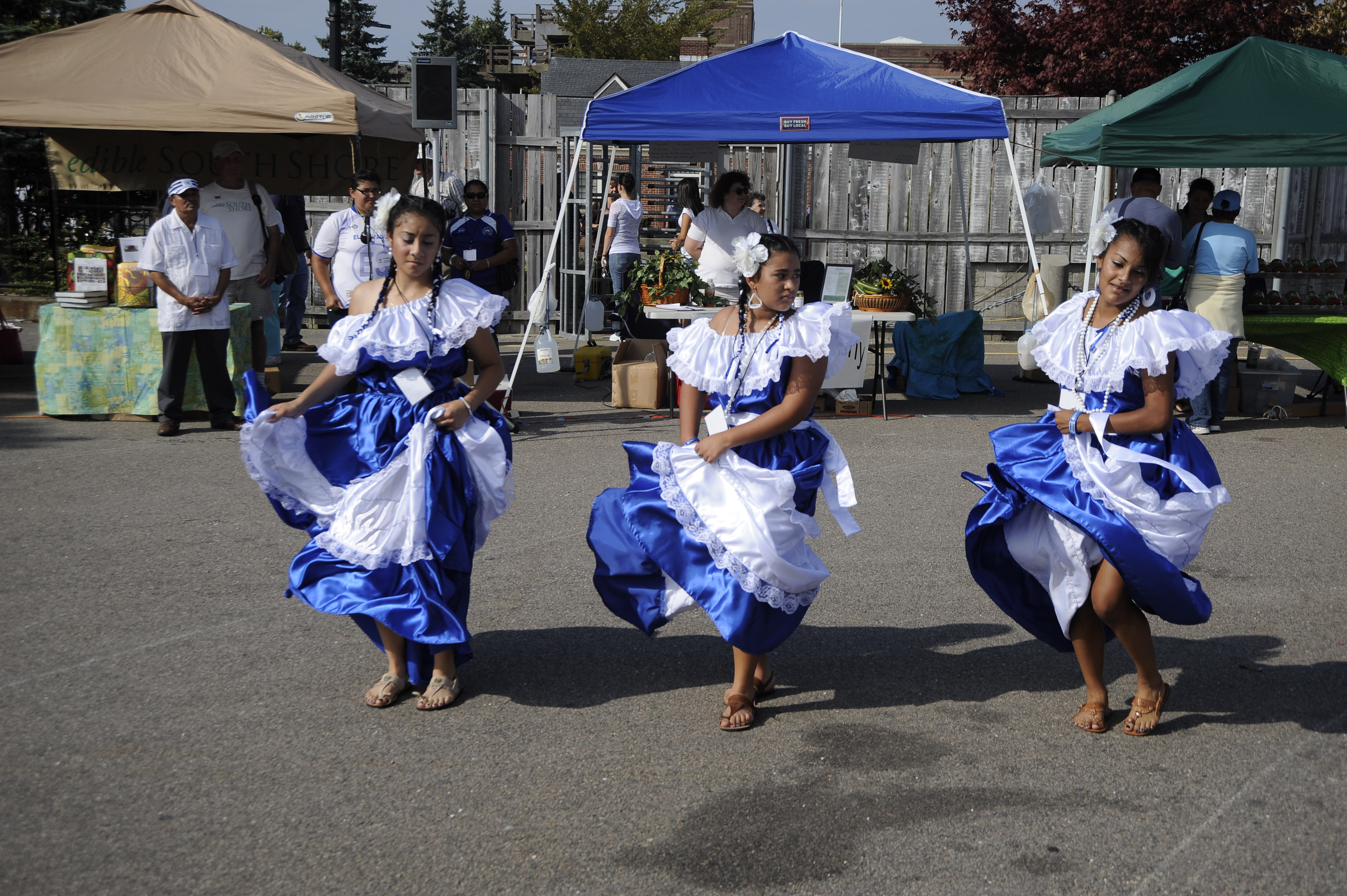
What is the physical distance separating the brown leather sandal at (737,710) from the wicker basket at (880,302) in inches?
245

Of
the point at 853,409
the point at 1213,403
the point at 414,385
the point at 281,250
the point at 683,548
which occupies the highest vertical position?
the point at 281,250

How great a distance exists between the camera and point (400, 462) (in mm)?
3910

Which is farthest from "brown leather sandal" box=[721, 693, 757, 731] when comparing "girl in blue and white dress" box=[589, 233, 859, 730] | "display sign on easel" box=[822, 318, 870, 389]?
"display sign on easel" box=[822, 318, 870, 389]

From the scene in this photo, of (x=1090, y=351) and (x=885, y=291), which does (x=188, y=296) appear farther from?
(x=1090, y=351)

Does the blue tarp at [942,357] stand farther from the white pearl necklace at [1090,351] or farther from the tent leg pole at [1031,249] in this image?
the white pearl necklace at [1090,351]

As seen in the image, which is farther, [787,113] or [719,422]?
[787,113]

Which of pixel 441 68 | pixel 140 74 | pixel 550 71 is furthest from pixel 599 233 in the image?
pixel 550 71

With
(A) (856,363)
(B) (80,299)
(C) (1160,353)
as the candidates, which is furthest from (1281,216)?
(B) (80,299)

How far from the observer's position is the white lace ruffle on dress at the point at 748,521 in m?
3.71

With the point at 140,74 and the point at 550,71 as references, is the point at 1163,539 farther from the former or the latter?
the point at 550,71

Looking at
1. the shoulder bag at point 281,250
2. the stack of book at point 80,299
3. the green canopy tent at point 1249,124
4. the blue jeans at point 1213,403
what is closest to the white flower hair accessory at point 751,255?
the green canopy tent at point 1249,124

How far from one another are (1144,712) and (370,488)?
2.61m

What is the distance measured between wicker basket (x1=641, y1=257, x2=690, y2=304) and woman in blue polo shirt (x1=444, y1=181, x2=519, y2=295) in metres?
1.46

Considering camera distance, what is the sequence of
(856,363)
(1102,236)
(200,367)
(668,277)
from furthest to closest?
(668,277)
(856,363)
(200,367)
(1102,236)
